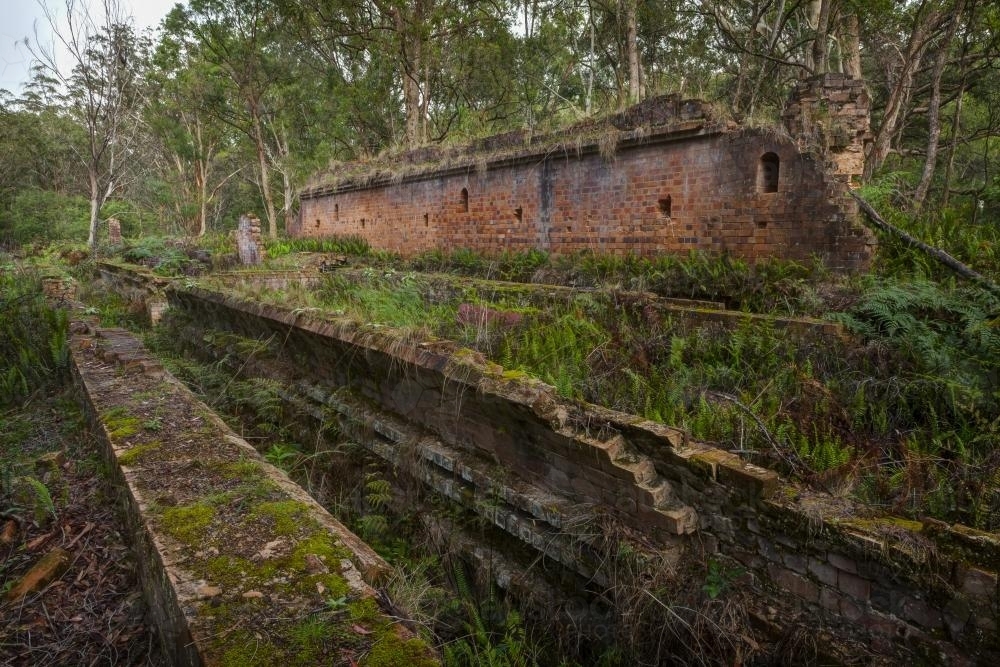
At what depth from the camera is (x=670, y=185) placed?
8.28 meters

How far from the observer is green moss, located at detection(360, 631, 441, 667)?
1768 millimetres

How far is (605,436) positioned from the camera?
3145 millimetres

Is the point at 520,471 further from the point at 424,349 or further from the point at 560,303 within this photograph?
the point at 560,303

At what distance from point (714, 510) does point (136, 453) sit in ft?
10.7

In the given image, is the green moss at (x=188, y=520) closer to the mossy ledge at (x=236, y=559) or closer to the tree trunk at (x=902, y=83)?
the mossy ledge at (x=236, y=559)

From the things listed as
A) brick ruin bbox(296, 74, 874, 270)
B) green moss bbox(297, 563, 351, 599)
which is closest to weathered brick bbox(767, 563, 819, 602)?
green moss bbox(297, 563, 351, 599)

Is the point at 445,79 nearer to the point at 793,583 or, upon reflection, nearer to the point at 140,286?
the point at 140,286

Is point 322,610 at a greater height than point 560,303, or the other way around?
point 560,303

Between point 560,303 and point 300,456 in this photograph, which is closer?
point 300,456

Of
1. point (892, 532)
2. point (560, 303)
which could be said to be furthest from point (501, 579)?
point (560, 303)

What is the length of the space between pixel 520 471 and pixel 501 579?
2.14 feet

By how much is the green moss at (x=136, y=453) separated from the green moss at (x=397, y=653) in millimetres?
2127

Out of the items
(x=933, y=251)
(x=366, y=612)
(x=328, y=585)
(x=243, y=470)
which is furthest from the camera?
(x=933, y=251)

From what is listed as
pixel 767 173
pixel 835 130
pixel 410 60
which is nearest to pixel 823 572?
pixel 767 173
